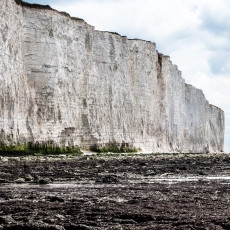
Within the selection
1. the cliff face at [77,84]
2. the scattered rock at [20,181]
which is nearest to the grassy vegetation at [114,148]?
the cliff face at [77,84]

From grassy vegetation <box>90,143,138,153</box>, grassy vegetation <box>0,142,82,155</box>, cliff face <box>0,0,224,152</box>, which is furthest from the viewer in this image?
grassy vegetation <box>90,143,138,153</box>

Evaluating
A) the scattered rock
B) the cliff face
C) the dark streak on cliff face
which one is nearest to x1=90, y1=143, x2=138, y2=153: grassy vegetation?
the cliff face

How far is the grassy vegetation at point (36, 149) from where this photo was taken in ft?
82.9

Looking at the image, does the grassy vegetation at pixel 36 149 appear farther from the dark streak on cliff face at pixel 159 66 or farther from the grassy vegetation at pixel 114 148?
the dark streak on cliff face at pixel 159 66

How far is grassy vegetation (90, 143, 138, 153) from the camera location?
34075 millimetres

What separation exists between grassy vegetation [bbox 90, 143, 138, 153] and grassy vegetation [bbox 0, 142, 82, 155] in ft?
8.20

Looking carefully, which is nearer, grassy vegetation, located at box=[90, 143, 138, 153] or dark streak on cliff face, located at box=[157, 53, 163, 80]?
grassy vegetation, located at box=[90, 143, 138, 153]

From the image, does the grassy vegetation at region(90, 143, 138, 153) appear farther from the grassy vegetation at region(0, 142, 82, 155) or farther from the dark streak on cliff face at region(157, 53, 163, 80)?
the dark streak on cliff face at region(157, 53, 163, 80)

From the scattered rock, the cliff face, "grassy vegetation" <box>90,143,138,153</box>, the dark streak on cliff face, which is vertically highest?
the dark streak on cliff face

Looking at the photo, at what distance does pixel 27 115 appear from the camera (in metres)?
28.6

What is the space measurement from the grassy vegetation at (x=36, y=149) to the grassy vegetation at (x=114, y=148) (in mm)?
2499

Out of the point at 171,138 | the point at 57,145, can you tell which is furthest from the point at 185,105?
the point at 57,145

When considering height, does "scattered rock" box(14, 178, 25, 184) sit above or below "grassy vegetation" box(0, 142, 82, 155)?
below

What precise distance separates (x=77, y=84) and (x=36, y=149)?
6.25 meters
